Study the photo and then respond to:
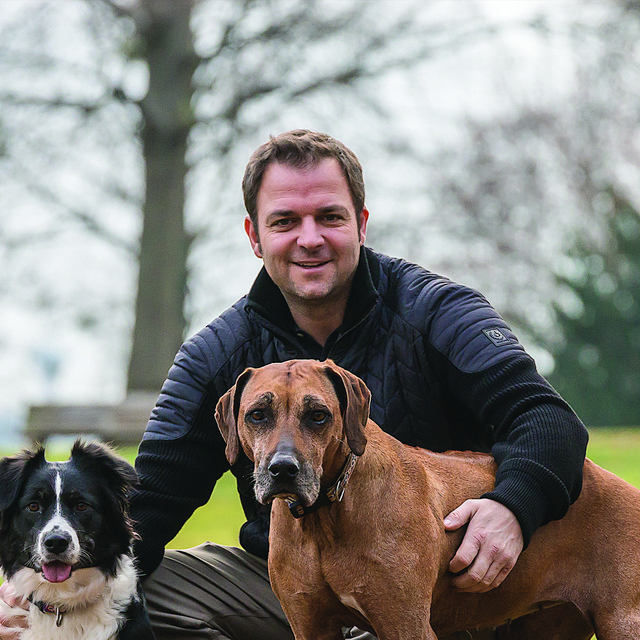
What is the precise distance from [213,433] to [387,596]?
1.18 m

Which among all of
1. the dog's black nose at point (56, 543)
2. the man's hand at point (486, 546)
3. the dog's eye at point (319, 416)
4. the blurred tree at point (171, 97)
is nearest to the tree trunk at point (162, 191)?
the blurred tree at point (171, 97)

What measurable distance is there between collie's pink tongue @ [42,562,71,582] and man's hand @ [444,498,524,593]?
1.42m

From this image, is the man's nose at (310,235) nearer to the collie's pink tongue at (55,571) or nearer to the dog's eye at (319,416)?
the dog's eye at (319,416)

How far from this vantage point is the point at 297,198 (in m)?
3.95

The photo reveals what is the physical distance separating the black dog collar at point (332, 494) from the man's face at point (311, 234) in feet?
3.10

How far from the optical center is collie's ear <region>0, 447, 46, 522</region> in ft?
11.9

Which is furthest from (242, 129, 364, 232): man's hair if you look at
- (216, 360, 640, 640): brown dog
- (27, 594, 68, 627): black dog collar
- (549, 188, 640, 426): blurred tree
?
(549, 188, 640, 426): blurred tree

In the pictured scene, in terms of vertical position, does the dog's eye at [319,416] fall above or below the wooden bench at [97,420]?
above

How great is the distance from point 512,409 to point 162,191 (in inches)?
460

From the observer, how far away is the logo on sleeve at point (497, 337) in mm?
3663

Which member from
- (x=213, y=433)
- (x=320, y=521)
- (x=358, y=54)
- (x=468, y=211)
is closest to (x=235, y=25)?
(x=358, y=54)

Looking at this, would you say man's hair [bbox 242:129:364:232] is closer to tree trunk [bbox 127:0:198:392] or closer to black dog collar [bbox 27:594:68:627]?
black dog collar [bbox 27:594:68:627]

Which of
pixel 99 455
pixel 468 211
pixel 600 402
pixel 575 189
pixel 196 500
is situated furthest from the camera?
pixel 575 189

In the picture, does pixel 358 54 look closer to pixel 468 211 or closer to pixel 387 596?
pixel 468 211
